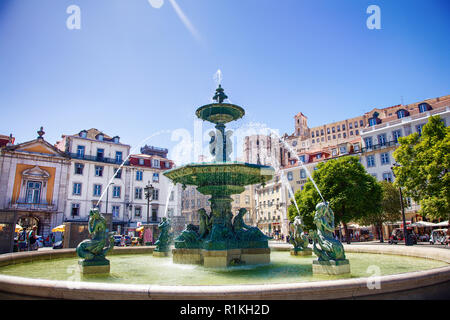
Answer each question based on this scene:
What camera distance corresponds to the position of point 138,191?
46875mm

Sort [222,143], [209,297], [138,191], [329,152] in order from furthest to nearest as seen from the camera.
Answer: [329,152], [138,191], [222,143], [209,297]

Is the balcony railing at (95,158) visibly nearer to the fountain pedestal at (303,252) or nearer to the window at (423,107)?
the fountain pedestal at (303,252)

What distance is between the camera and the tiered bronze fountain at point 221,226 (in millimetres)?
9328

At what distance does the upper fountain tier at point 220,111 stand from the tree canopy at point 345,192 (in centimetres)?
2084

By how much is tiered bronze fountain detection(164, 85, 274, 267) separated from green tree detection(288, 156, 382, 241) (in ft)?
70.2

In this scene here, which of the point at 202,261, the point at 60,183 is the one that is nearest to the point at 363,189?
the point at 202,261

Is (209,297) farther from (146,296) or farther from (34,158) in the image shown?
(34,158)

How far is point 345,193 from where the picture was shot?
30.1m

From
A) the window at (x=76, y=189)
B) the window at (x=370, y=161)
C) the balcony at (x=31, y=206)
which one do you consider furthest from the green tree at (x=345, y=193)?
the balcony at (x=31, y=206)

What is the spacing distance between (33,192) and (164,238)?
105 ft

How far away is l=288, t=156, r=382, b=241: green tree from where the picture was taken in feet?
97.8

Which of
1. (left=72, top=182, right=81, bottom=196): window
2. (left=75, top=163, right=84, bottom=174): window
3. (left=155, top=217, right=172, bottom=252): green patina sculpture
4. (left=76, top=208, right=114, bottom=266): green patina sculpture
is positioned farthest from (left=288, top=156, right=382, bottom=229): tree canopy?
(left=75, top=163, right=84, bottom=174): window

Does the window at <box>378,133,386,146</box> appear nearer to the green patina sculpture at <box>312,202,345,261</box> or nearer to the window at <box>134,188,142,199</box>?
the window at <box>134,188,142,199</box>
